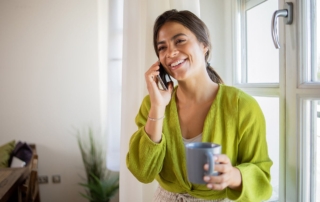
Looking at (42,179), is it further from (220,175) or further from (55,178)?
(220,175)

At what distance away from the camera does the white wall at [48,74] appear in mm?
2588

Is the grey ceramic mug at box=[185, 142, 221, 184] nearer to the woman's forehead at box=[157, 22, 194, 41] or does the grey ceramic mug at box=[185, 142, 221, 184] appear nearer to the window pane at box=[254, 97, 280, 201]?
the woman's forehead at box=[157, 22, 194, 41]

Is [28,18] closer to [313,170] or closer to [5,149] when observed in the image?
[5,149]

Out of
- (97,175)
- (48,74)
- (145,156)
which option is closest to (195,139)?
(145,156)

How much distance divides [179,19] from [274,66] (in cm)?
48

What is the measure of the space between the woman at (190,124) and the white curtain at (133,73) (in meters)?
0.25

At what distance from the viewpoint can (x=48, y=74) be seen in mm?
2602

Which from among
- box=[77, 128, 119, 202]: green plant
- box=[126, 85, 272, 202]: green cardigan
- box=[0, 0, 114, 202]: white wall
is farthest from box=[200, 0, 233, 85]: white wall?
box=[0, 0, 114, 202]: white wall

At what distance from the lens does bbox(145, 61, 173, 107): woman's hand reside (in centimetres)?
81

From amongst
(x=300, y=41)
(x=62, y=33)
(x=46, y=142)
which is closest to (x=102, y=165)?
(x=46, y=142)

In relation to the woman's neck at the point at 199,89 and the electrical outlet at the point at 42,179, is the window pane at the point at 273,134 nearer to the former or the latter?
the woman's neck at the point at 199,89

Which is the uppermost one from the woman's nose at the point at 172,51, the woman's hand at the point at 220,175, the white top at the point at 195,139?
the woman's nose at the point at 172,51

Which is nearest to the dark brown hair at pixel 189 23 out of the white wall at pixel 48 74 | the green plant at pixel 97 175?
the green plant at pixel 97 175

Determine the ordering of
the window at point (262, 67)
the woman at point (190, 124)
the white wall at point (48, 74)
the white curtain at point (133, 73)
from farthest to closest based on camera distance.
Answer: the white wall at point (48, 74) → the white curtain at point (133, 73) → the window at point (262, 67) → the woman at point (190, 124)
